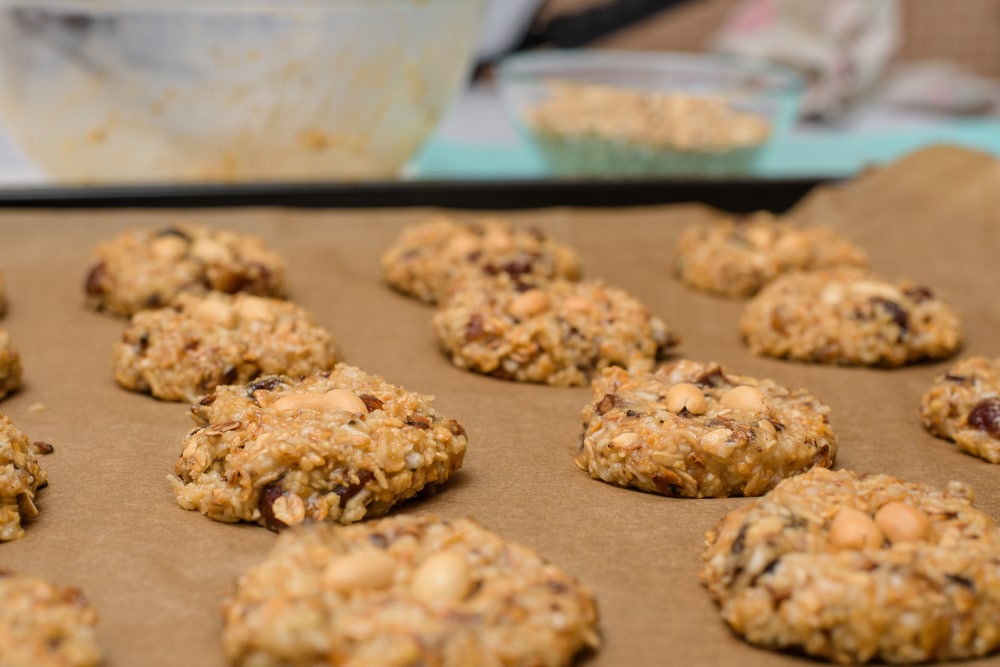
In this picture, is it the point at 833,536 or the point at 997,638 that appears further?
the point at 833,536

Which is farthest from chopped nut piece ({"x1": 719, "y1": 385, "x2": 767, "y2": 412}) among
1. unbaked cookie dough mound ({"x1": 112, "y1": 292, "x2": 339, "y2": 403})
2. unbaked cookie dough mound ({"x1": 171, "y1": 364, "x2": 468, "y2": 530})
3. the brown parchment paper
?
unbaked cookie dough mound ({"x1": 112, "y1": 292, "x2": 339, "y2": 403})

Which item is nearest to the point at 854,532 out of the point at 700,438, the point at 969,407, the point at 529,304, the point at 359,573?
the point at 700,438

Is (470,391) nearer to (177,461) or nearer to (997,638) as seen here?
(177,461)

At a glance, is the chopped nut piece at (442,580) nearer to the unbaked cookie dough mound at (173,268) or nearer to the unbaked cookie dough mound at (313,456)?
the unbaked cookie dough mound at (313,456)

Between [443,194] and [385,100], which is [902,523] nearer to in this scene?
[443,194]

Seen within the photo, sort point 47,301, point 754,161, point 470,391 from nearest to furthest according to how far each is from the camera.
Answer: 1. point 470,391
2. point 47,301
3. point 754,161

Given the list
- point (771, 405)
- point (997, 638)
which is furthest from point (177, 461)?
point (997, 638)
